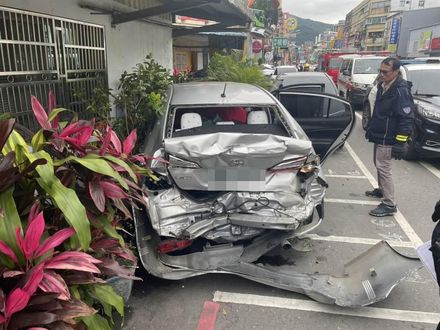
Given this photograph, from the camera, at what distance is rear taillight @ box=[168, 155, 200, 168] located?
11.0ft

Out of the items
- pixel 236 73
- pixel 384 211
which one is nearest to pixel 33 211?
pixel 384 211

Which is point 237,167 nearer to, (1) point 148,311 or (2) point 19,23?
(1) point 148,311

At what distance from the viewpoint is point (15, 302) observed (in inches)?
65.6

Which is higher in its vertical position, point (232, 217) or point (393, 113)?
point (393, 113)

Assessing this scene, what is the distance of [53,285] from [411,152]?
24.2 feet

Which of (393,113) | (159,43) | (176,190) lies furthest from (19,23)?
(159,43)

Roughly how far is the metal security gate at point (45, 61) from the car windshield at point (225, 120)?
175 cm

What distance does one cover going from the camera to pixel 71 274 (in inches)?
81.9

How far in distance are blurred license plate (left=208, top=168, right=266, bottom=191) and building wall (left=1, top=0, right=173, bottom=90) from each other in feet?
9.24

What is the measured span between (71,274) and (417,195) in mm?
5416

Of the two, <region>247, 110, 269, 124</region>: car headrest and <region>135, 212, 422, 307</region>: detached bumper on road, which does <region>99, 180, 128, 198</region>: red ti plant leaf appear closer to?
<region>135, 212, 422, 307</region>: detached bumper on road

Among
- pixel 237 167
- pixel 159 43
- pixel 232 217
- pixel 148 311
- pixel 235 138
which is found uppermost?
pixel 159 43

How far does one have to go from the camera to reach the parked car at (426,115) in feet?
23.2

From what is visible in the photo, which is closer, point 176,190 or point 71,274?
point 71,274
